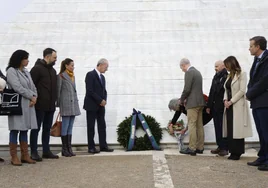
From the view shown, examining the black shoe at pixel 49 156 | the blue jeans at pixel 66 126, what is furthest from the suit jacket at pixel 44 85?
the black shoe at pixel 49 156

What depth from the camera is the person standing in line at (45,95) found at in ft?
22.1

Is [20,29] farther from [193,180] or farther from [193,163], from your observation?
[193,180]

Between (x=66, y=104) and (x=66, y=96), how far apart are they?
148 mm

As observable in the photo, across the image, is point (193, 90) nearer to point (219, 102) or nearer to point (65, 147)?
point (219, 102)

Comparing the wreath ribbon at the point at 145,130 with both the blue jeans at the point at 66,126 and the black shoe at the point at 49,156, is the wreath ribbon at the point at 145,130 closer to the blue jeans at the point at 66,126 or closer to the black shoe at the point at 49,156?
the blue jeans at the point at 66,126

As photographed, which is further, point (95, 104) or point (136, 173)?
point (95, 104)

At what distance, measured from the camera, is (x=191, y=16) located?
11.8 meters

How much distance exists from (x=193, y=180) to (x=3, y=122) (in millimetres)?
5072

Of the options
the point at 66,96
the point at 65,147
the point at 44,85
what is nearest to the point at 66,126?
the point at 65,147

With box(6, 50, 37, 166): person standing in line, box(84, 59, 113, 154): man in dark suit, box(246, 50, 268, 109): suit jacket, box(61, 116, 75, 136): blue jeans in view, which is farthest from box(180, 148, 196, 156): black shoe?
box(6, 50, 37, 166): person standing in line

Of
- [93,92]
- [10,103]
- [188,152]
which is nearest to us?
[10,103]

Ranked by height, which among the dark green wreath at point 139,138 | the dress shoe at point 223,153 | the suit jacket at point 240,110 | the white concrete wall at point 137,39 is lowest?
the dress shoe at point 223,153

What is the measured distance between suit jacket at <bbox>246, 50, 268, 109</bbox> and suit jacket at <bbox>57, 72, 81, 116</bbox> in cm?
309

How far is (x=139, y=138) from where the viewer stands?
7801 millimetres
